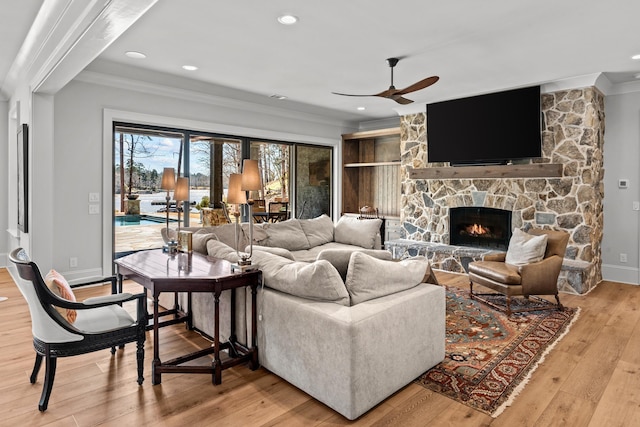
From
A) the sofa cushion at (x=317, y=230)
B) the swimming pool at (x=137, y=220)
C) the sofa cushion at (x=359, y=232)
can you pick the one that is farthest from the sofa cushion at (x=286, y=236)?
the swimming pool at (x=137, y=220)

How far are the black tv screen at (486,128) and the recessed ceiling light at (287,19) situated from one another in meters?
3.54

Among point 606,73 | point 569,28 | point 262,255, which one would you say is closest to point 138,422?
point 262,255

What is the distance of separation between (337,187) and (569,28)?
210 inches

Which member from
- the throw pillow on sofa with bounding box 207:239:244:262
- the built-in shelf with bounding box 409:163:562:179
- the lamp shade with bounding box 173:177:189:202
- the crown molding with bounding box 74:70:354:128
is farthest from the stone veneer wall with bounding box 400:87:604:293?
the lamp shade with bounding box 173:177:189:202

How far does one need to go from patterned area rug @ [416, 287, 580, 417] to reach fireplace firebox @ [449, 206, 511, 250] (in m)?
1.59

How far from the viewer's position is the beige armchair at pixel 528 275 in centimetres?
414

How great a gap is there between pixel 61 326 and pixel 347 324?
1641mm

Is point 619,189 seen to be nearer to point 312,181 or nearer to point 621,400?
point 621,400

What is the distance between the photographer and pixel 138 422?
86.0 inches

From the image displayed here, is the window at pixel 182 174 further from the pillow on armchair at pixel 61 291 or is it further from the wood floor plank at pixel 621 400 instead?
the wood floor plank at pixel 621 400

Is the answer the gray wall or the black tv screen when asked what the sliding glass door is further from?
the gray wall

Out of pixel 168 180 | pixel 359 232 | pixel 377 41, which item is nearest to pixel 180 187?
pixel 168 180

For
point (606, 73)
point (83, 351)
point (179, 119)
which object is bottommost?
point (83, 351)

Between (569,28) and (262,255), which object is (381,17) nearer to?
(569,28)
